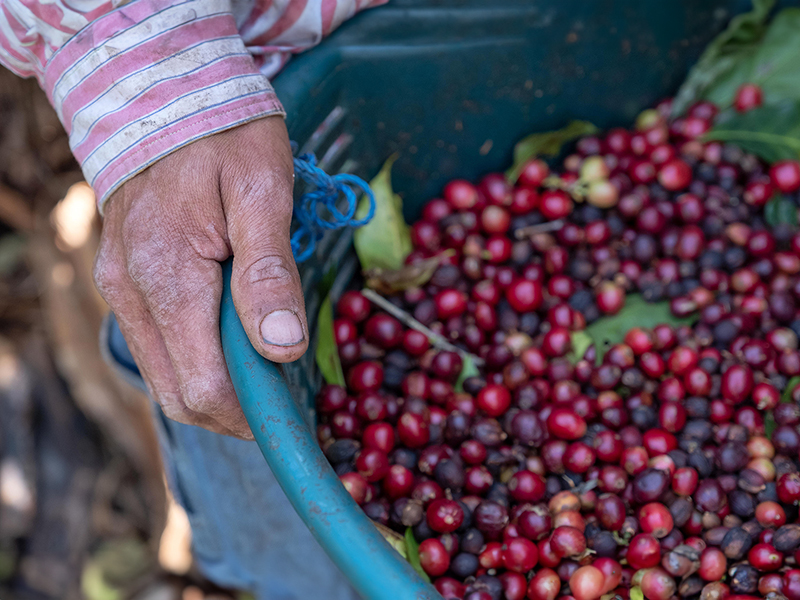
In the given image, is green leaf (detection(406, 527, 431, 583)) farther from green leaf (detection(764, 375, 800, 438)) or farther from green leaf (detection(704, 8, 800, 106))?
Answer: green leaf (detection(704, 8, 800, 106))

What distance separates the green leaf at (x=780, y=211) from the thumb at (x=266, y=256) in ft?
4.81

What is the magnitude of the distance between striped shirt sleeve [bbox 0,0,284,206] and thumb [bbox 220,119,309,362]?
0.10 m

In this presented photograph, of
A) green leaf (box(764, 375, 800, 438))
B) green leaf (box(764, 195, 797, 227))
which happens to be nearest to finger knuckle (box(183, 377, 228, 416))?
green leaf (box(764, 375, 800, 438))

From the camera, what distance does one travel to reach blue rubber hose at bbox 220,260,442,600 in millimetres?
795

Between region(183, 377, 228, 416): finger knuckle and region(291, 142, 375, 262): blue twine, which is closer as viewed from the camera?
region(183, 377, 228, 416): finger knuckle

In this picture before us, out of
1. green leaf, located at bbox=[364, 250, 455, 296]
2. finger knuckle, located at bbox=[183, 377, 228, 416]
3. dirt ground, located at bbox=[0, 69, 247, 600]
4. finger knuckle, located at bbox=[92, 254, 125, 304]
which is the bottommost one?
dirt ground, located at bbox=[0, 69, 247, 600]

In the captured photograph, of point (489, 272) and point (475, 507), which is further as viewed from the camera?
point (489, 272)

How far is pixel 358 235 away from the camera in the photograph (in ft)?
5.61

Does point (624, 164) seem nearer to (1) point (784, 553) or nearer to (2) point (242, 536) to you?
(1) point (784, 553)

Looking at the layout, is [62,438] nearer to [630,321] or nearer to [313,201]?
[313,201]

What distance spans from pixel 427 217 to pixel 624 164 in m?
0.61

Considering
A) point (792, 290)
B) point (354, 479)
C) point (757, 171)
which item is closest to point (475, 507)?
point (354, 479)

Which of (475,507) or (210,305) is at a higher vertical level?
(210,305)

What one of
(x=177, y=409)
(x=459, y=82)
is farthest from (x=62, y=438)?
(x=459, y=82)
